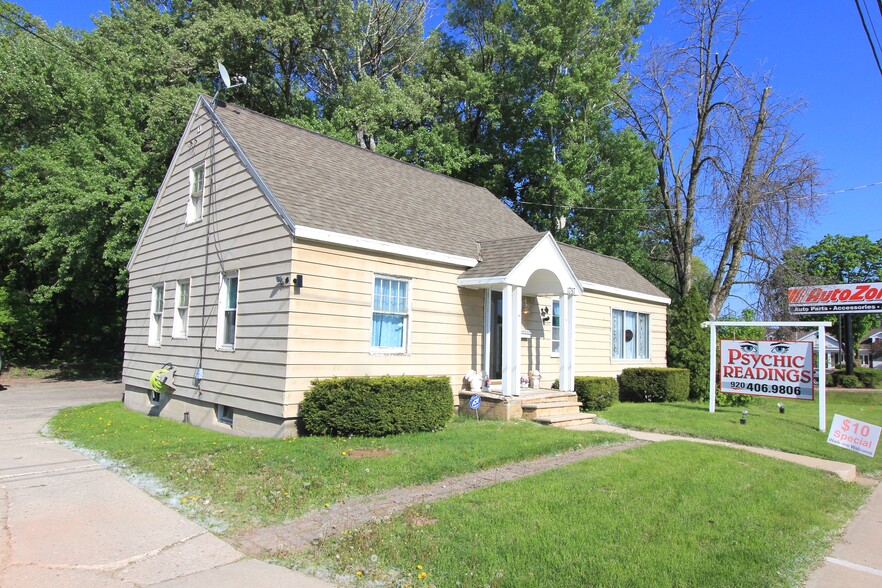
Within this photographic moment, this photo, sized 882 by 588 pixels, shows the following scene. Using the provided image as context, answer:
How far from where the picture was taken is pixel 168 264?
13625 millimetres

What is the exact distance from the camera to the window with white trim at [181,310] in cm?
1277

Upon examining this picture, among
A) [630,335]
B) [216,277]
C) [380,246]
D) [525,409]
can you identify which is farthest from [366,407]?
[630,335]

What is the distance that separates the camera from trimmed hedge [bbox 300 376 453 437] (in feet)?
29.5

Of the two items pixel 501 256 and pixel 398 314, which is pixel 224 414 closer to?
pixel 398 314

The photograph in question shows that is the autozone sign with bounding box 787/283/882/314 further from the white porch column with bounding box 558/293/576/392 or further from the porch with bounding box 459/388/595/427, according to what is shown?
the porch with bounding box 459/388/595/427

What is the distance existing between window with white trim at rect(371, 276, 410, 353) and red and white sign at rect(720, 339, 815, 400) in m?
7.78

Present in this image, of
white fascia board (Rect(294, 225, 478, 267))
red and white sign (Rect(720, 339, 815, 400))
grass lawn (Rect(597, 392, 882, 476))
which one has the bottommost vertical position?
grass lawn (Rect(597, 392, 882, 476))

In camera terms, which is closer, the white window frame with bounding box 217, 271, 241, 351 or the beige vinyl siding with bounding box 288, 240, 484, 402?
the beige vinyl siding with bounding box 288, 240, 484, 402

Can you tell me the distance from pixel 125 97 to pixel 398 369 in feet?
62.3

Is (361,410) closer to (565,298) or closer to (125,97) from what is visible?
(565,298)

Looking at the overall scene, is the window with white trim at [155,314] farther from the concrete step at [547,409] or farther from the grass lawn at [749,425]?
the grass lawn at [749,425]

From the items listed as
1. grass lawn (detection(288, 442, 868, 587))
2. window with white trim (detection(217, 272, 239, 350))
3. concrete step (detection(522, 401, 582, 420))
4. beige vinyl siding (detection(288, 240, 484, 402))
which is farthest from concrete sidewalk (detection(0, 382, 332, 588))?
concrete step (detection(522, 401, 582, 420))

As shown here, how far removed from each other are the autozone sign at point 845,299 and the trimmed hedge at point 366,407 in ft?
74.8

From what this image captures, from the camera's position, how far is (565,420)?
11469 millimetres
